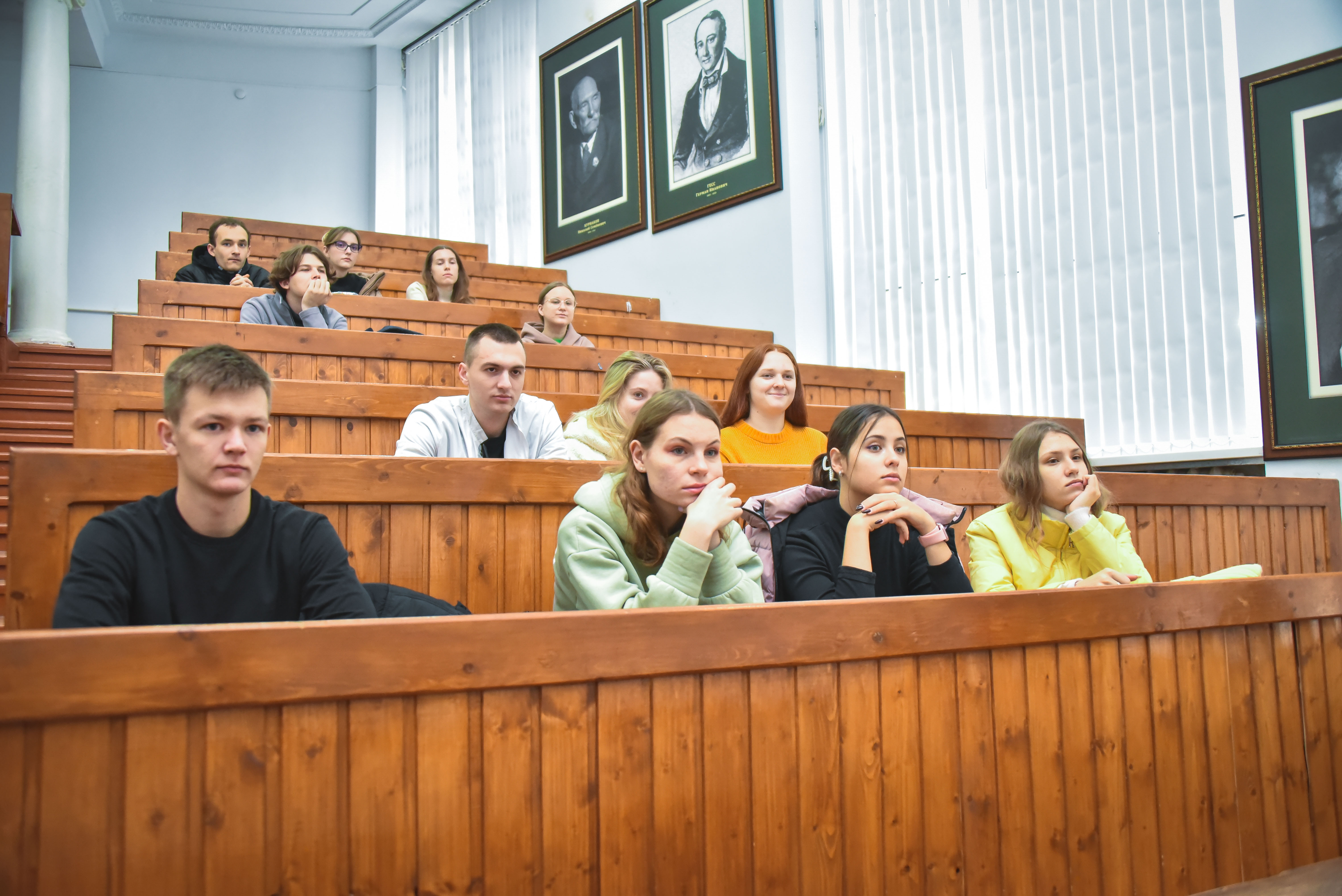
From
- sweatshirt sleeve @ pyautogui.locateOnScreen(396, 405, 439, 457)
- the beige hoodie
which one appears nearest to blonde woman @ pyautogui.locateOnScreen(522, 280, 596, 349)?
the beige hoodie

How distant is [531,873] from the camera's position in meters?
0.89

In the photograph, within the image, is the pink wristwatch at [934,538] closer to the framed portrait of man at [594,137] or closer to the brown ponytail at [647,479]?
the brown ponytail at [647,479]

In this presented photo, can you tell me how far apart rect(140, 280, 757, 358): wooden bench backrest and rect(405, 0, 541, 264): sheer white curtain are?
1833mm

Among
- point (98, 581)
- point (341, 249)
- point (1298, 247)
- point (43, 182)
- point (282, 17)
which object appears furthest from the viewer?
point (282, 17)

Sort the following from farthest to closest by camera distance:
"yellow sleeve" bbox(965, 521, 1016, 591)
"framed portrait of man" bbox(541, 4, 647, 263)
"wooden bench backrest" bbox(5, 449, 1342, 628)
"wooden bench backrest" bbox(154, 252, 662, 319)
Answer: "framed portrait of man" bbox(541, 4, 647, 263) → "wooden bench backrest" bbox(154, 252, 662, 319) → "yellow sleeve" bbox(965, 521, 1016, 591) → "wooden bench backrest" bbox(5, 449, 1342, 628)

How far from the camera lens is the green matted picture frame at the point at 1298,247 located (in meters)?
2.67

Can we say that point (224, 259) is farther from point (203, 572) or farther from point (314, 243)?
point (203, 572)

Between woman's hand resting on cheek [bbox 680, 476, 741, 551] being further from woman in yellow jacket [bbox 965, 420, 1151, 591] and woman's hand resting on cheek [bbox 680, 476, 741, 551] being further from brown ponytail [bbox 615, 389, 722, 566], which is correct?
woman in yellow jacket [bbox 965, 420, 1151, 591]

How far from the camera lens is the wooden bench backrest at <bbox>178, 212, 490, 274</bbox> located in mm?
4527

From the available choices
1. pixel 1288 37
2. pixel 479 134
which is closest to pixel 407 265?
pixel 479 134

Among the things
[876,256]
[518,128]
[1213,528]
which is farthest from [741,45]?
[1213,528]

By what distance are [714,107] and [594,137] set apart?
3.18 ft

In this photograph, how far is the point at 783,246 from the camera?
4250 millimetres

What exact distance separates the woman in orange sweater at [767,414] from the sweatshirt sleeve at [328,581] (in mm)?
1116
